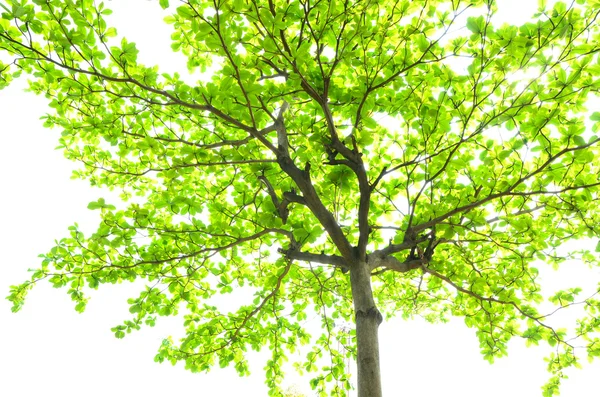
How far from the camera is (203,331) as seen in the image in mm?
2947

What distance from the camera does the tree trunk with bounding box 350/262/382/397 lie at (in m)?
2.05

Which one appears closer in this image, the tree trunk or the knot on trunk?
the tree trunk

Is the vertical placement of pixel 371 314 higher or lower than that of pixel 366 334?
higher

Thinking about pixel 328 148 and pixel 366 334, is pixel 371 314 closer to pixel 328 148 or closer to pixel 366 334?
pixel 366 334

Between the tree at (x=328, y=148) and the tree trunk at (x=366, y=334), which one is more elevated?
the tree at (x=328, y=148)

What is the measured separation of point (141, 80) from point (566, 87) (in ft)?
6.91

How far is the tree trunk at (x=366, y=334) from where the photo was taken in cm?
205

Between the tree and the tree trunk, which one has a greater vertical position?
the tree

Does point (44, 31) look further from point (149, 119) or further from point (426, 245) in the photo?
point (426, 245)

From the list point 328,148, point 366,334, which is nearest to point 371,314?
point 366,334

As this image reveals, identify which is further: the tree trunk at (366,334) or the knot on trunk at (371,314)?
the knot on trunk at (371,314)

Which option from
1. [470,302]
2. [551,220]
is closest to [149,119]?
[470,302]

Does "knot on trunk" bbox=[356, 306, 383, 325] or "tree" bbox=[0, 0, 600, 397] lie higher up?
"tree" bbox=[0, 0, 600, 397]

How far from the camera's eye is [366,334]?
2207 millimetres
